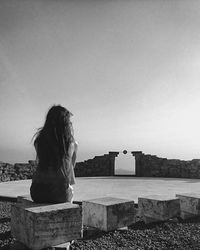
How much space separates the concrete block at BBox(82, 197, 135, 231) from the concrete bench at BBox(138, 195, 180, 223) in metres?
0.52

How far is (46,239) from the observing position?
304cm

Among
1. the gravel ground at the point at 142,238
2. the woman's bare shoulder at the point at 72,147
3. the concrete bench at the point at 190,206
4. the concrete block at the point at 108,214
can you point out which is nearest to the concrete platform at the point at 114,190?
the concrete bench at the point at 190,206

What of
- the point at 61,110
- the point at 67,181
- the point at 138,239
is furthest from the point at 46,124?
the point at 138,239

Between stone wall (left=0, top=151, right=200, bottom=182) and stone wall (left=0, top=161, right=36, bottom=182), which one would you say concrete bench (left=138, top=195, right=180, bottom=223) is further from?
stone wall (left=0, top=151, right=200, bottom=182)

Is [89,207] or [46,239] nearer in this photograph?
[46,239]

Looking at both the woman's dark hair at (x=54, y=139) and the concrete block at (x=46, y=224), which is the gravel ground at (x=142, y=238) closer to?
the concrete block at (x=46, y=224)

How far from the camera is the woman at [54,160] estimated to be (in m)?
3.54

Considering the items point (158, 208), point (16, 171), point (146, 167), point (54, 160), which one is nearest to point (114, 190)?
point (158, 208)

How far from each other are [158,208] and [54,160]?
199 cm

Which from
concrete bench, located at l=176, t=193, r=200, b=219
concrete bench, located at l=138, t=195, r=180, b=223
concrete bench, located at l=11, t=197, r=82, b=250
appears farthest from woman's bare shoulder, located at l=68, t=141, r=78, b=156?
concrete bench, located at l=176, t=193, r=200, b=219

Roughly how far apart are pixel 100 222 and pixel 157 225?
98cm

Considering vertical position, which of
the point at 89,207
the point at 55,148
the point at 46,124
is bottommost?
the point at 89,207

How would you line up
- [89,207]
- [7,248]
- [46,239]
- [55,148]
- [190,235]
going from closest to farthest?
[46,239]
[7,248]
[55,148]
[190,235]
[89,207]

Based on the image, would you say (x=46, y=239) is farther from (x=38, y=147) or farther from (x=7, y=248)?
(x=38, y=147)
